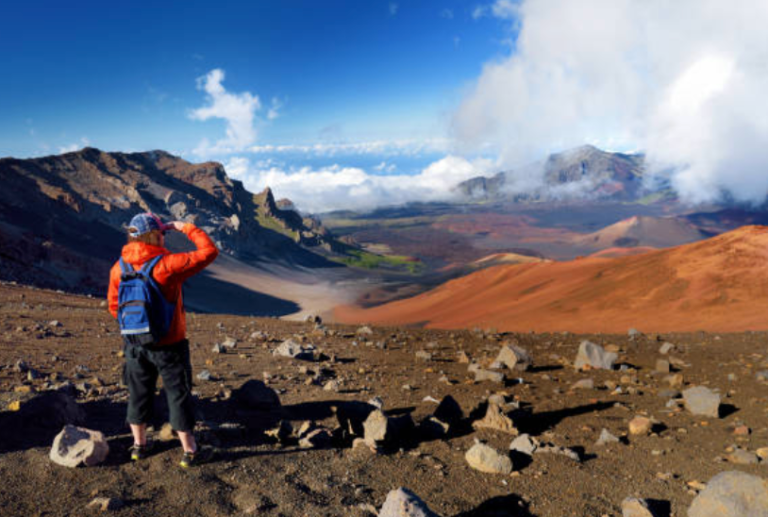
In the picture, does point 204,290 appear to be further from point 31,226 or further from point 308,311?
point 31,226

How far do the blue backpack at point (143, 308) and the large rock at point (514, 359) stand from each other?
717 centimetres

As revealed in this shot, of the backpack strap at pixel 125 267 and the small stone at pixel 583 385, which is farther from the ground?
the backpack strap at pixel 125 267

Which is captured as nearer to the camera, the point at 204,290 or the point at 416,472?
the point at 416,472

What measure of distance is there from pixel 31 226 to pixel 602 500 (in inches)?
2497

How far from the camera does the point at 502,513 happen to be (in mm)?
3889

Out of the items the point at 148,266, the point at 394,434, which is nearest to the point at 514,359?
the point at 394,434

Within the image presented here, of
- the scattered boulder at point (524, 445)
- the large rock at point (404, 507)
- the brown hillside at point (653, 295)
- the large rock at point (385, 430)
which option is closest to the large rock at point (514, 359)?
the scattered boulder at point (524, 445)

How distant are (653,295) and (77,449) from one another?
83.7ft

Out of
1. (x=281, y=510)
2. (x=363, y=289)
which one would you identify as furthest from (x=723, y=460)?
(x=363, y=289)

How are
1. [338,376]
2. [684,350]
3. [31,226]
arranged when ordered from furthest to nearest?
[31,226] → [684,350] → [338,376]

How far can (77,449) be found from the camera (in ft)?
13.0

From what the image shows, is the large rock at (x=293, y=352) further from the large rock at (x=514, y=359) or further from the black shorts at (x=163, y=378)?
the black shorts at (x=163, y=378)

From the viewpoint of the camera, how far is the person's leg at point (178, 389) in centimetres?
405

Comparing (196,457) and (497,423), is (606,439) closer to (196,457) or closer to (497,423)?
(497,423)
